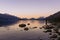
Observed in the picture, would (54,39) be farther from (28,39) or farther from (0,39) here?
(0,39)

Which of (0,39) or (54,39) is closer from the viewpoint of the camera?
(54,39)

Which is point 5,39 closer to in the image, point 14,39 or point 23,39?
point 14,39

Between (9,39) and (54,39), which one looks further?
(9,39)

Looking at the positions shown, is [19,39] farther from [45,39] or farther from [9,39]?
[45,39]

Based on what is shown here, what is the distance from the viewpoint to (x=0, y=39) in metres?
37.0

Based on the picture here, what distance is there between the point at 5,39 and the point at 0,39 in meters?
1.39

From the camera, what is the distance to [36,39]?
36125mm

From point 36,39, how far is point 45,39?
2.47m

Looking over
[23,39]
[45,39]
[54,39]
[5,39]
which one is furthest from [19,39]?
[54,39]

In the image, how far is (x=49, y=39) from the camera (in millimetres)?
35156

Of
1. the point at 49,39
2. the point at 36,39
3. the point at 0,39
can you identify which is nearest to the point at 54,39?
the point at 49,39

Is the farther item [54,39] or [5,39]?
[5,39]

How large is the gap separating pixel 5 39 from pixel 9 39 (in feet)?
3.89

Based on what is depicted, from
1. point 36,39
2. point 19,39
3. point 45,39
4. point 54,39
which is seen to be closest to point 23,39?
point 19,39
